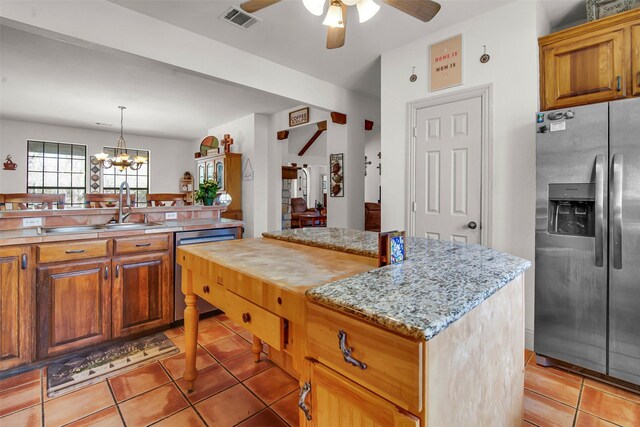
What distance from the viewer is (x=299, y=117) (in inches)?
217

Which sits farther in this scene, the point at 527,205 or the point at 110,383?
the point at 527,205

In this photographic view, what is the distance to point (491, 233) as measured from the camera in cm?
255

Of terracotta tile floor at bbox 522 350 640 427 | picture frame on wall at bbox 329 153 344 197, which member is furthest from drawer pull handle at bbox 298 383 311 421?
picture frame on wall at bbox 329 153 344 197

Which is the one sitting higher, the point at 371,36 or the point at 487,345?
the point at 371,36

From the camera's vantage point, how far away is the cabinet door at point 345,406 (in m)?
0.72

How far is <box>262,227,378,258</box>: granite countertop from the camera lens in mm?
1469

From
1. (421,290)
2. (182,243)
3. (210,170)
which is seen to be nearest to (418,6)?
(421,290)

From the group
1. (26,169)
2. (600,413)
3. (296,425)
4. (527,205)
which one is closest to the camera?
(296,425)

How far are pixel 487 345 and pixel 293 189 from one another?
34.1 feet

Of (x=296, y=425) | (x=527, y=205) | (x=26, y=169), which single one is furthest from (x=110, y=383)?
(x=26, y=169)

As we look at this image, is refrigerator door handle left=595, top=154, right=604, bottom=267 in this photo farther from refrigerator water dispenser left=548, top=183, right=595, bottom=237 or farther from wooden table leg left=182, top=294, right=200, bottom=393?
wooden table leg left=182, top=294, right=200, bottom=393

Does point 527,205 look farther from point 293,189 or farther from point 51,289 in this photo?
point 293,189

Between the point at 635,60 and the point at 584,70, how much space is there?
25 centimetres

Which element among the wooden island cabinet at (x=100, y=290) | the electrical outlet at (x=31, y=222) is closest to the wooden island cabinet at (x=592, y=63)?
the wooden island cabinet at (x=100, y=290)
